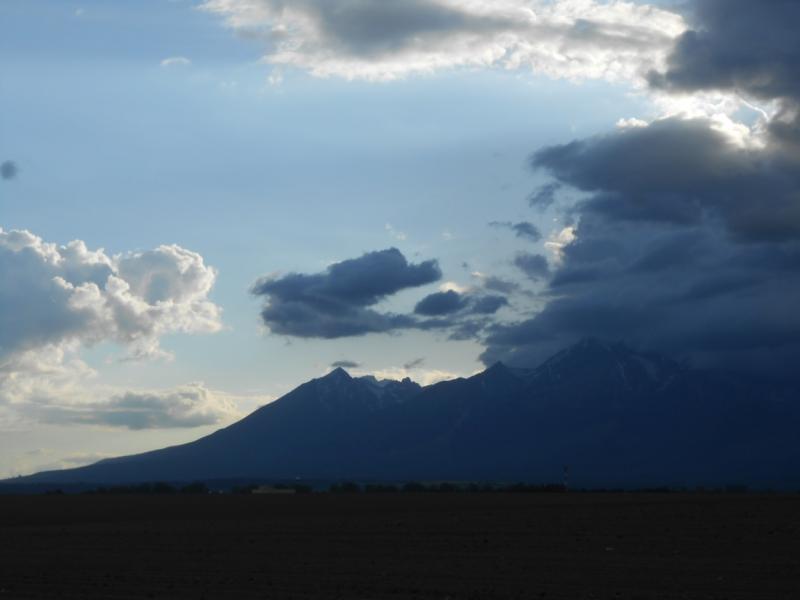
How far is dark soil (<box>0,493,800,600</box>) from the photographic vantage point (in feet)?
125

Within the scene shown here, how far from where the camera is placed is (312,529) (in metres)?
67.2

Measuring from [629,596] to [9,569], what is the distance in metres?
25.4

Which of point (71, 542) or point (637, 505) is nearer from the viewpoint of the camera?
point (71, 542)

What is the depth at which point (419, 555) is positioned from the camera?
49.3m

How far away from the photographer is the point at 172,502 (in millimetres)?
114312

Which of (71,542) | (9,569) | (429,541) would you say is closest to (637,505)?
(429,541)

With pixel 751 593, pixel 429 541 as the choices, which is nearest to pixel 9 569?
pixel 429 541

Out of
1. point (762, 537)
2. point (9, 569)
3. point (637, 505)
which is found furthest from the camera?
Result: point (637, 505)

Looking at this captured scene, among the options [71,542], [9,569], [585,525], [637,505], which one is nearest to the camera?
[9,569]

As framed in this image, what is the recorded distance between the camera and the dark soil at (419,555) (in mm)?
38031

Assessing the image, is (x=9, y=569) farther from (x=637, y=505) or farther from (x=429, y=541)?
(x=637, y=505)

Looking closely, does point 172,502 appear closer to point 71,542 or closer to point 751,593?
point 71,542

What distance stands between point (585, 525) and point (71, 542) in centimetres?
2734

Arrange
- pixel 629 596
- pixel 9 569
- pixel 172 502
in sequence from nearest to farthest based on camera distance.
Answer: pixel 629 596, pixel 9 569, pixel 172 502
